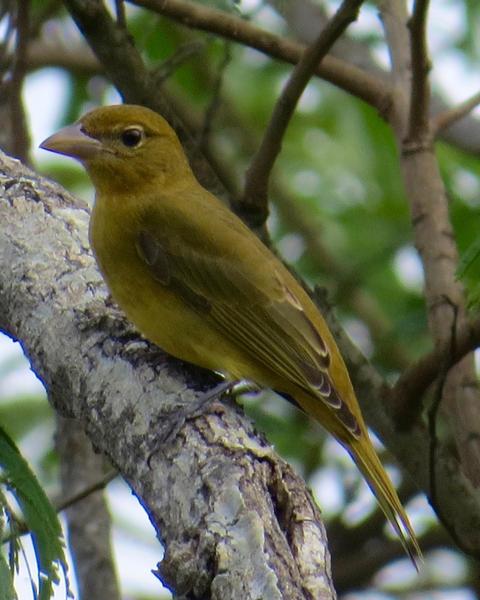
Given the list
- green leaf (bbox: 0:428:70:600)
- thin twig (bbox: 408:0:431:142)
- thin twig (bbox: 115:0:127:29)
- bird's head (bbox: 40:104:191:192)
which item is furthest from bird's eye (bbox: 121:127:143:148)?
green leaf (bbox: 0:428:70:600)

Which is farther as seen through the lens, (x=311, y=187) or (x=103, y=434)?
(x=311, y=187)

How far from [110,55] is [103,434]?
1740 mm

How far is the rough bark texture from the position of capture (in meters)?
2.93

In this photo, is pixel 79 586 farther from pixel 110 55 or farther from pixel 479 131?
pixel 479 131

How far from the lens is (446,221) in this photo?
5.00m

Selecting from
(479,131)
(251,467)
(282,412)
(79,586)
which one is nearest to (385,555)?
(282,412)

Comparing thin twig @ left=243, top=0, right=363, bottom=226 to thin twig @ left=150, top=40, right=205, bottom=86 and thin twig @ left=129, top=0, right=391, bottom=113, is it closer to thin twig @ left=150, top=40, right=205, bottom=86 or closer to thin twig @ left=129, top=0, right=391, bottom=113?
thin twig @ left=129, top=0, right=391, bottom=113

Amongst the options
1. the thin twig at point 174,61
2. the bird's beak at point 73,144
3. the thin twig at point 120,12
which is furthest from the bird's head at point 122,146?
→ the thin twig at point 120,12

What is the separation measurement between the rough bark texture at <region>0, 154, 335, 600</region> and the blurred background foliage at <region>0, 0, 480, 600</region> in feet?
5.58

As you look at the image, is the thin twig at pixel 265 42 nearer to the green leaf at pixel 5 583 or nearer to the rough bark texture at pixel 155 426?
the rough bark texture at pixel 155 426

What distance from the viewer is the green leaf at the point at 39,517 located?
3.11m

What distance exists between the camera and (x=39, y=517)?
126 inches

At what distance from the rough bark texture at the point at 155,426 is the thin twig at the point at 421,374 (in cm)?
64

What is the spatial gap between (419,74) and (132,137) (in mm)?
1167
